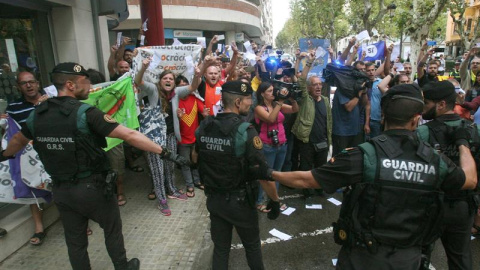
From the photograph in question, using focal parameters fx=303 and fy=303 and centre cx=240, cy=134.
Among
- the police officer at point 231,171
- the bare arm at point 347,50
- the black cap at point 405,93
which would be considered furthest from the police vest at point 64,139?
the bare arm at point 347,50

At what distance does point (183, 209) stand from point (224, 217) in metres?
2.08

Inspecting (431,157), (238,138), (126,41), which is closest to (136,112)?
(126,41)

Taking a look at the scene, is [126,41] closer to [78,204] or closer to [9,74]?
[9,74]

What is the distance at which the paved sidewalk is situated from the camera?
3.42 m

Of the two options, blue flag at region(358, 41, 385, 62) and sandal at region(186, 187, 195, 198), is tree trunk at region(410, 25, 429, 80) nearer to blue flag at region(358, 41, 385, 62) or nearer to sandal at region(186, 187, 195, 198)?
blue flag at region(358, 41, 385, 62)

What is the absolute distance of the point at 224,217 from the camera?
2.77 metres

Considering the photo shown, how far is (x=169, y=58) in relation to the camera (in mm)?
4938

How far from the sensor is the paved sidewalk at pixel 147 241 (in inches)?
135

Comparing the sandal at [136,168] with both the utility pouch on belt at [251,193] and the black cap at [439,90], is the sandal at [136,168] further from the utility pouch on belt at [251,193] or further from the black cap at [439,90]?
the black cap at [439,90]

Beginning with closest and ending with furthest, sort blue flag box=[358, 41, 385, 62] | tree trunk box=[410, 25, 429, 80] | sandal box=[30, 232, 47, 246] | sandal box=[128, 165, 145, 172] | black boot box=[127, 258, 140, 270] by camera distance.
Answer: black boot box=[127, 258, 140, 270]
sandal box=[30, 232, 47, 246]
sandal box=[128, 165, 145, 172]
blue flag box=[358, 41, 385, 62]
tree trunk box=[410, 25, 429, 80]

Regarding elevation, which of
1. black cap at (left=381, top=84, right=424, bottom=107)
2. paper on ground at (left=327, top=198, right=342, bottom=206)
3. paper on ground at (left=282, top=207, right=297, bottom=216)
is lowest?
paper on ground at (left=327, top=198, right=342, bottom=206)

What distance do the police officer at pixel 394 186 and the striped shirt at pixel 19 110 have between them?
11.5 ft

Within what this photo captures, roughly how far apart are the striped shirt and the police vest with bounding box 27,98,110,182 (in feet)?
4.04

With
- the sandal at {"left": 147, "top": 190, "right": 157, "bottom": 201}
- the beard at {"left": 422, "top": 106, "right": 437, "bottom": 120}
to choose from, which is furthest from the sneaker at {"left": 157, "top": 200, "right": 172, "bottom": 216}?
the beard at {"left": 422, "top": 106, "right": 437, "bottom": 120}
